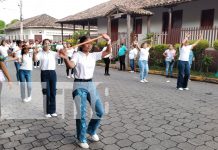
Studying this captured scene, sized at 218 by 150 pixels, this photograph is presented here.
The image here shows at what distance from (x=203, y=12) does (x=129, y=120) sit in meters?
12.4

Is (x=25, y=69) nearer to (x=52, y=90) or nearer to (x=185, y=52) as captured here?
(x=52, y=90)

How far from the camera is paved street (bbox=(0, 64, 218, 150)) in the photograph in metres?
3.98

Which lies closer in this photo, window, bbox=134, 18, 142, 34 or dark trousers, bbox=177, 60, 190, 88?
dark trousers, bbox=177, 60, 190, 88

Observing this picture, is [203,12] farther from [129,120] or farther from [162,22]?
[129,120]

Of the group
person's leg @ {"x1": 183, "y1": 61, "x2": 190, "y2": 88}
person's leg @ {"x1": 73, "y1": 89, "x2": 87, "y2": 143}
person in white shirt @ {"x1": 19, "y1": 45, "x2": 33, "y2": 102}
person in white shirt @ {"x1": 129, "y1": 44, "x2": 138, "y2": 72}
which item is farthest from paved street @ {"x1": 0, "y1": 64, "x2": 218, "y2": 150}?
person in white shirt @ {"x1": 129, "y1": 44, "x2": 138, "y2": 72}

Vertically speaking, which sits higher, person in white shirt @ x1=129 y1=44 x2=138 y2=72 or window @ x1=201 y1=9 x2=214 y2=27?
window @ x1=201 y1=9 x2=214 y2=27

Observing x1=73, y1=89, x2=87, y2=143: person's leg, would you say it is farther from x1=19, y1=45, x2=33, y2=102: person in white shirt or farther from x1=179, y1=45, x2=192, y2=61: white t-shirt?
x1=179, y1=45, x2=192, y2=61: white t-shirt

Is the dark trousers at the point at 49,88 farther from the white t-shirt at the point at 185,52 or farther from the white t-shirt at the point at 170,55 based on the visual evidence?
the white t-shirt at the point at 170,55

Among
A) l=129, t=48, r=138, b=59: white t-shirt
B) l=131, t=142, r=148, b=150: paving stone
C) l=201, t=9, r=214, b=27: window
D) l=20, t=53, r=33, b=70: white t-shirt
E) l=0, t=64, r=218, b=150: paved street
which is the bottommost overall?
l=131, t=142, r=148, b=150: paving stone

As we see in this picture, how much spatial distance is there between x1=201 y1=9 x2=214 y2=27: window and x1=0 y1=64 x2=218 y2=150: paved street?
29.8 feet

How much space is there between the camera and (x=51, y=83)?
541cm

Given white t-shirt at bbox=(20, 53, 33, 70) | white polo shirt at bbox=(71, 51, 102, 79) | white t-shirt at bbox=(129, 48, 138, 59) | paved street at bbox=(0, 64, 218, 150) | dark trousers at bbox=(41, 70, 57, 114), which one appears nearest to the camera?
white polo shirt at bbox=(71, 51, 102, 79)

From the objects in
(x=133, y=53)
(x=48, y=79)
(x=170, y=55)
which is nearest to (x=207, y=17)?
(x=170, y=55)

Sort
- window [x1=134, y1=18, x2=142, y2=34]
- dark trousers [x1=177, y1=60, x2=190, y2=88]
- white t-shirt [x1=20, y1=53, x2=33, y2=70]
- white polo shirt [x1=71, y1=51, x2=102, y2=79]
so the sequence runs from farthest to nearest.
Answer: window [x1=134, y1=18, x2=142, y2=34]
dark trousers [x1=177, y1=60, x2=190, y2=88]
white t-shirt [x1=20, y1=53, x2=33, y2=70]
white polo shirt [x1=71, y1=51, x2=102, y2=79]
